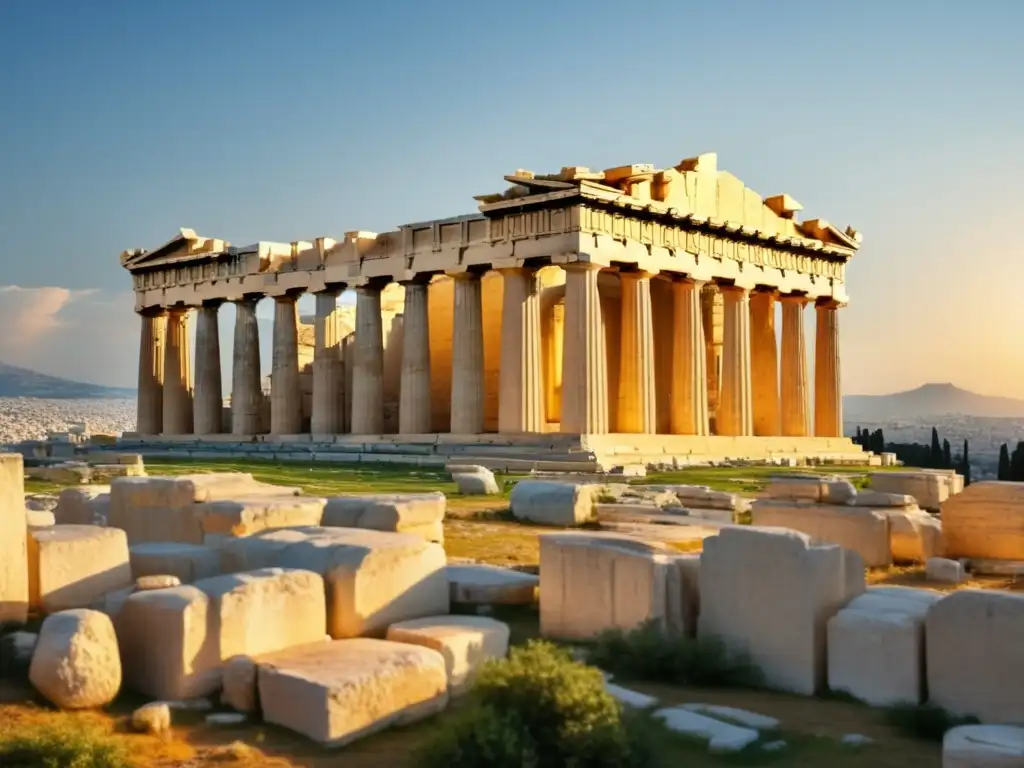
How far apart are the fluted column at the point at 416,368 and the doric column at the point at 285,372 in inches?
213

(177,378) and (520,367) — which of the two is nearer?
(520,367)

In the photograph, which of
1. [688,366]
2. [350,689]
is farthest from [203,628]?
[688,366]

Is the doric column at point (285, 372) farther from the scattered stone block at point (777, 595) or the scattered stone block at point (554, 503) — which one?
the scattered stone block at point (777, 595)

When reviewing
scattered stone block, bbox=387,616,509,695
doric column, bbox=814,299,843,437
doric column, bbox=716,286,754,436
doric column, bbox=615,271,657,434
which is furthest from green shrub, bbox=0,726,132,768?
doric column, bbox=814,299,843,437

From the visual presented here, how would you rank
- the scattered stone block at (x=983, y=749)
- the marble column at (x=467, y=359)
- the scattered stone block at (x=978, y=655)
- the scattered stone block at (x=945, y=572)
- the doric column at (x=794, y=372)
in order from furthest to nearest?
the doric column at (x=794, y=372), the marble column at (x=467, y=359), the scattered stone block at (x=945, y=572), the scattered stone block at (x=978, y=655), the scattered stone block at (x=983, y=749)

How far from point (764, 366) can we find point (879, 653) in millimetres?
32276

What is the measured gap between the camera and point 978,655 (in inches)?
249

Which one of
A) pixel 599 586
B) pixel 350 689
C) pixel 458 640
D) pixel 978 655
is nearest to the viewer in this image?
pixel 350 689

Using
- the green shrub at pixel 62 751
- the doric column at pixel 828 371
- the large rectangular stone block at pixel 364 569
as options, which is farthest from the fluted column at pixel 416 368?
the green shrub at pixel 62 751

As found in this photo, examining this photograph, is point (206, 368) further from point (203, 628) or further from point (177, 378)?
point (203, 628)

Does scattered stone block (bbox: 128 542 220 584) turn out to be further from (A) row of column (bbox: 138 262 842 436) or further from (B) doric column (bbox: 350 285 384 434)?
(B) doric column (bbox: 350 285 384 434)

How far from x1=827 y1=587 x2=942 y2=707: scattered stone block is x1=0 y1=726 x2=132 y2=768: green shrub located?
440cm

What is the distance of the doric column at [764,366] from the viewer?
37531 mm

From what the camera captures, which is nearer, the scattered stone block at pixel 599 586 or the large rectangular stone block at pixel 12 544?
the large rectangular stone block at pixel 12 544
